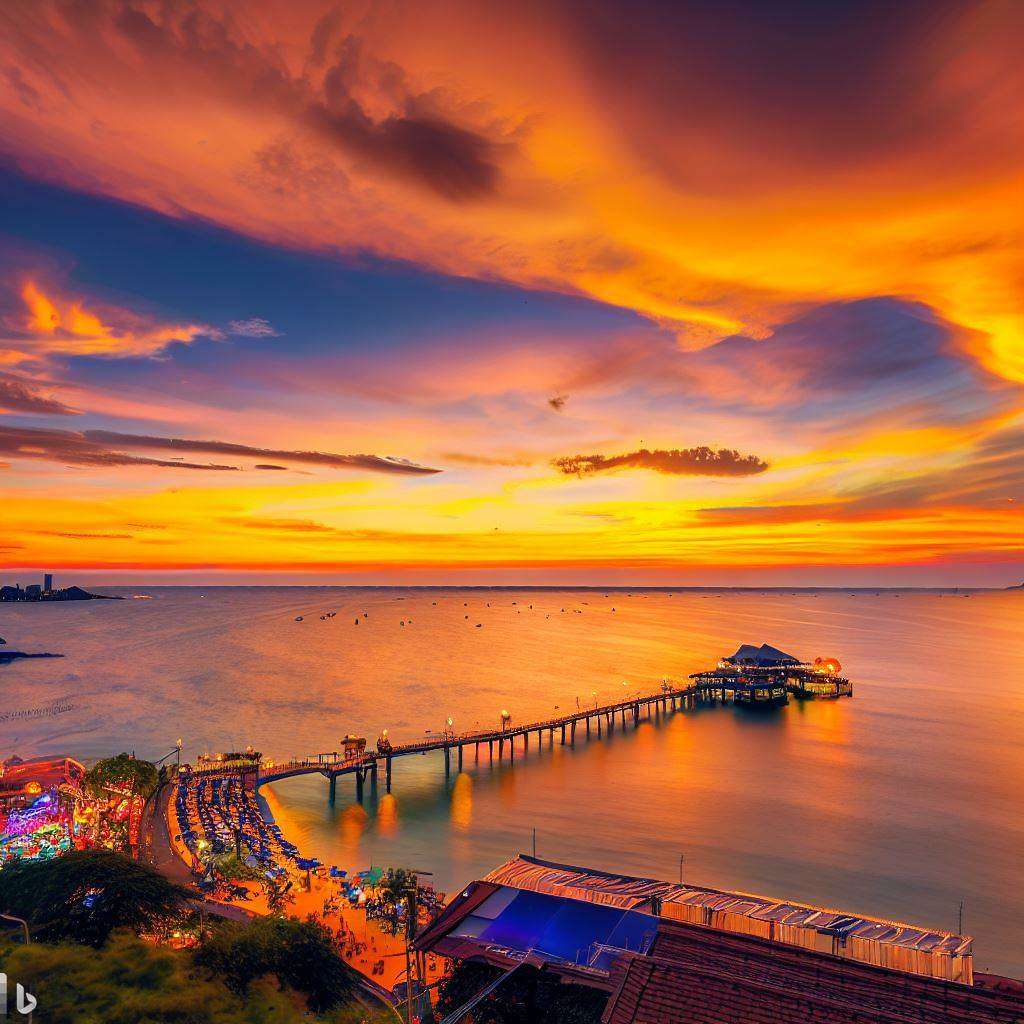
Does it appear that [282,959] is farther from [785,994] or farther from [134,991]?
[785,994]

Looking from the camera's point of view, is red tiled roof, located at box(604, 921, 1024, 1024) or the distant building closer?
red tiled roof, located at box(604, 921, 1024, 1024)

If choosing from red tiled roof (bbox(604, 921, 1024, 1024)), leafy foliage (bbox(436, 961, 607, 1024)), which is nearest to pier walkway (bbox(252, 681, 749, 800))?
leafy foliage (bbox(436, 961, 607, 1024))

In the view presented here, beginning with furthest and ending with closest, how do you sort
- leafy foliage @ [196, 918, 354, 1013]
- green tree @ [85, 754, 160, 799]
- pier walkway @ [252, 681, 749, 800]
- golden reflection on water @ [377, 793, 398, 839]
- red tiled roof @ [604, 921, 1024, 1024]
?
pier walkway @ [252, 681, 749, 800], golden reflection on water @ [377, 793, 398, 839], green tree @ [85, 754, 160, 799], leafy foliage @ [196, 918, 354, 1013], red tiled roof @ [604, 921, 1024, 1024]

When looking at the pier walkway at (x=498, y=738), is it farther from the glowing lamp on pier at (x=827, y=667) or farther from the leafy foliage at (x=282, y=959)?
A: the leafy foliage at (x=282, y=959)

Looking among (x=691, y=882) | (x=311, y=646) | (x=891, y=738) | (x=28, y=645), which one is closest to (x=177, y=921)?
(x=691, y=882)

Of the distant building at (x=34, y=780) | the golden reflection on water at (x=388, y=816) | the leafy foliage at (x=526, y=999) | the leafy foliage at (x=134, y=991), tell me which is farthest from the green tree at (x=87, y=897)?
the golden reflection on water at (x=388, y=816)

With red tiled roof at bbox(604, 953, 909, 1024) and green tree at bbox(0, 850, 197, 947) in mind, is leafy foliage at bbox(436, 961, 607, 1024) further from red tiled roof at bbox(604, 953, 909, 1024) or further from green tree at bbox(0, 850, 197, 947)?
green tree at bbox(0, 850, 197, 947)

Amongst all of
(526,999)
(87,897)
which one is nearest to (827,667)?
(526,999)
